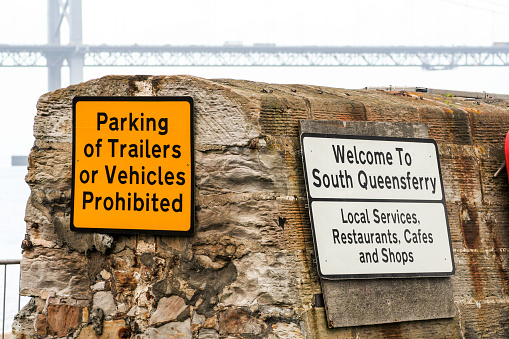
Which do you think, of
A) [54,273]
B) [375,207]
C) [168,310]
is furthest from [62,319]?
[375,207]

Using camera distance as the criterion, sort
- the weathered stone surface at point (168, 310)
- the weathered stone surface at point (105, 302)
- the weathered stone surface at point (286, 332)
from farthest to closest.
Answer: the weathered stone surface at point (105, 302) < the weathered stone surface at point (168, 310) < the weathered stone surface at point (286, 332)

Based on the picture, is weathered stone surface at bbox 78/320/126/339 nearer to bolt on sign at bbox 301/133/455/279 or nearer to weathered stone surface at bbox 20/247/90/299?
weathered stone surface at bbox 20/247/90/299

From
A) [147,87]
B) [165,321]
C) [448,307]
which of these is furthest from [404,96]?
[165,321]

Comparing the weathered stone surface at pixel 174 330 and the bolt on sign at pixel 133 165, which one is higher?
the bolt on sign at pixel 133 165

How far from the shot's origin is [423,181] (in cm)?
375

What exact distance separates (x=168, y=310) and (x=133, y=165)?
757 mm

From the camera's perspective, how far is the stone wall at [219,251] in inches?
131

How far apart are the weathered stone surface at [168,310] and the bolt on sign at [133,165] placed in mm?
336

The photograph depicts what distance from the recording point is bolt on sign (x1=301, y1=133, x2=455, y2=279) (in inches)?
135

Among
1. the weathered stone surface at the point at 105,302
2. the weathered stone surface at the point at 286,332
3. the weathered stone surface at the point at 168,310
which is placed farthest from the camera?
the weathered stone surface at the point at 105,302

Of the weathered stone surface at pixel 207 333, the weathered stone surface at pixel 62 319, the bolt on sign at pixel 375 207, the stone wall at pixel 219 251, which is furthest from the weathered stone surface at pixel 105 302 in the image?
the bolt on sign at pixel 375 207

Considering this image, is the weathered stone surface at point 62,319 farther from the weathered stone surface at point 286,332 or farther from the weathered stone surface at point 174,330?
the weathered stone surface at point 286,332

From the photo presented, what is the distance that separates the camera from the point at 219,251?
3.37 meters

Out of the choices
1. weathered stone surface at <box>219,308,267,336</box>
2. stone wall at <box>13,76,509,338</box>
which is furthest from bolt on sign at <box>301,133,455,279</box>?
weathered stone surface at <box>219,308,267,336</box>
